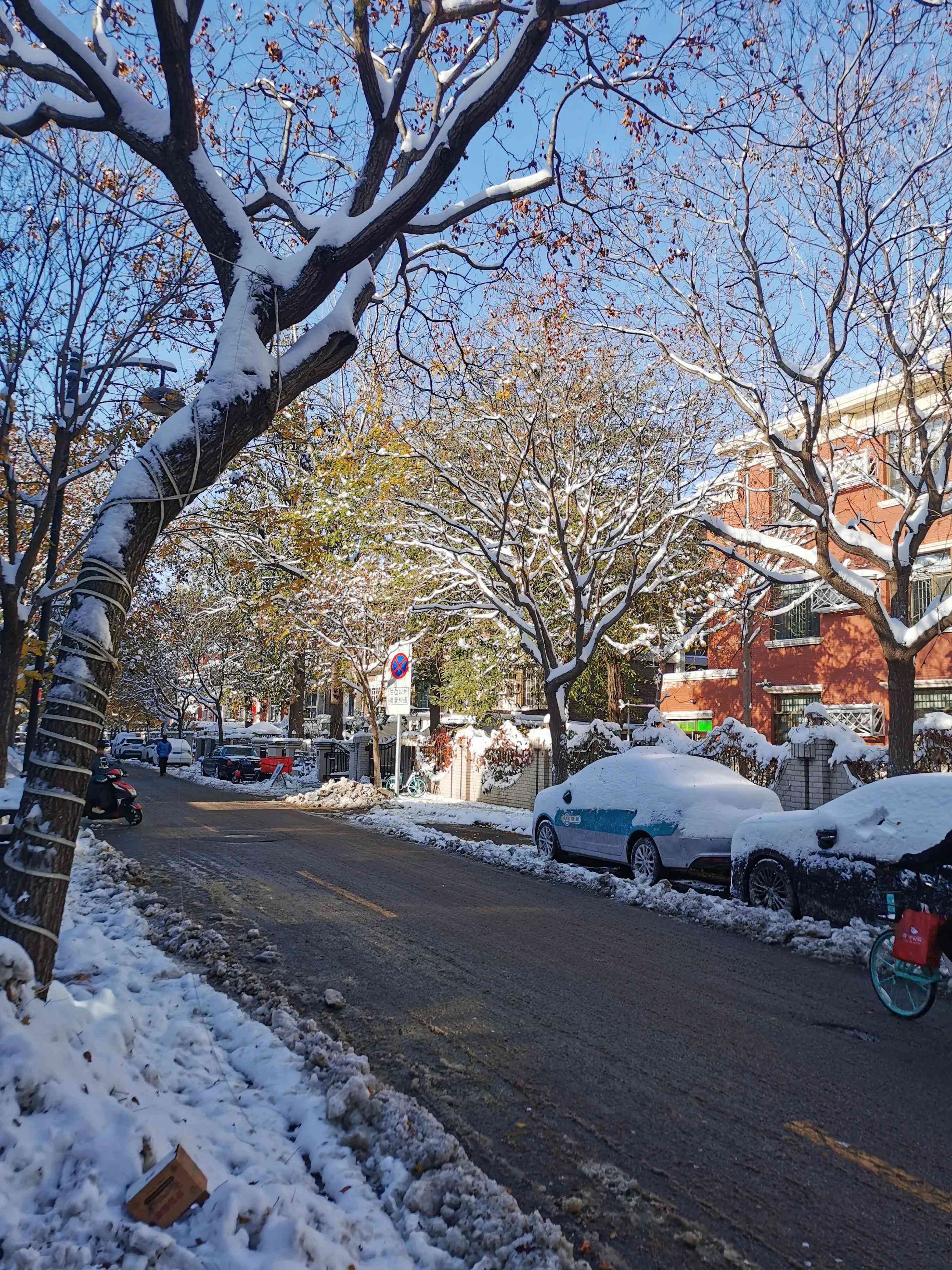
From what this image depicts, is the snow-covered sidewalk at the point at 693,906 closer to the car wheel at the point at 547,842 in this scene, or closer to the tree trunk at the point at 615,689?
the car wheel at the point at 547,842

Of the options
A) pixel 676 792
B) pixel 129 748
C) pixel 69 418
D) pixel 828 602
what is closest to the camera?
pixel 676 792

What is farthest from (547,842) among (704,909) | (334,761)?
(334,761)

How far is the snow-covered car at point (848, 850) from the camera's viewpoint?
8.59 m

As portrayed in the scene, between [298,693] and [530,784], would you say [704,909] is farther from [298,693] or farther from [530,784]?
[298,693]

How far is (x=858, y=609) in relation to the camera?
26375mm

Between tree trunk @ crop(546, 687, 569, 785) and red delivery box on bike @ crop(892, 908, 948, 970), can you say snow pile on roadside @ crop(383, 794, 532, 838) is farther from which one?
red delivery box on bike @ crop(892, 908, 948, 970)

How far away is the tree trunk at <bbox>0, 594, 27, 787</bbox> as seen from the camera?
1416 cm

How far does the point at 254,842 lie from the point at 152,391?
969 centimetres

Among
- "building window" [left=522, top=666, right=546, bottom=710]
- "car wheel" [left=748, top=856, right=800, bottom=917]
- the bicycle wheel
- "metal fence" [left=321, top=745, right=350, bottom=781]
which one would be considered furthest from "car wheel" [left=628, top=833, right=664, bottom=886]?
"metal fence" [left=321, top=745, right=350, bottom=781]

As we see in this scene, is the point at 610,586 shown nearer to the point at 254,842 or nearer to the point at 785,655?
the point at 785,655

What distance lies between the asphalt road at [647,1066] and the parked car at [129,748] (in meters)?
55.2

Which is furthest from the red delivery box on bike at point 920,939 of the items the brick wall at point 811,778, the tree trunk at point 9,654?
the tree trunk at point 9,654

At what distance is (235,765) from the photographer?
40.4 meters

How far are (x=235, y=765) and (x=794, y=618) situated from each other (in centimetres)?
2393
